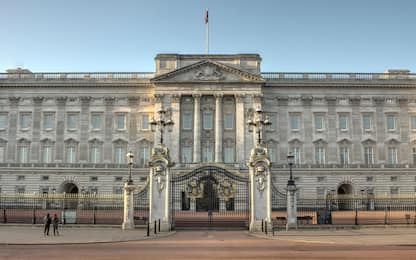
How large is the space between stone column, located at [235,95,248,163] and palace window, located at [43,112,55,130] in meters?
27.5

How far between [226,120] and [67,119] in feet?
78.0

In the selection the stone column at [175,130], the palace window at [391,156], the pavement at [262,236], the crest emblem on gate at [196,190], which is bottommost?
the pavement at [262,236]

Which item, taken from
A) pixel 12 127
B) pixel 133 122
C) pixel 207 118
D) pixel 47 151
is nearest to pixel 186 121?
pixel 207 118

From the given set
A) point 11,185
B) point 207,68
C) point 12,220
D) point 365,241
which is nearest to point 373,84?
point 207,68

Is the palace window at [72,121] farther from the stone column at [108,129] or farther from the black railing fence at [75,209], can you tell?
the black railing fence at [75,209]

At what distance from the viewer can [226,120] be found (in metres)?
61.5

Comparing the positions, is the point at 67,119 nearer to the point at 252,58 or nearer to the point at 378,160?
the point at 252,58

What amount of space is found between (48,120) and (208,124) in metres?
24.0

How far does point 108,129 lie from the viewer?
6262cm

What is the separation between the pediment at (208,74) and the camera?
197 ft

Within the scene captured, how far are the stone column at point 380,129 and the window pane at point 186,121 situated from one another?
90.3ft

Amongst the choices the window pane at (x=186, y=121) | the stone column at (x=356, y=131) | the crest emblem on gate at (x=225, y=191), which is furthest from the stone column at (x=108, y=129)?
the stone column at (x=356, y=131)

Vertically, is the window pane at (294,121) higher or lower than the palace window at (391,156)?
higher

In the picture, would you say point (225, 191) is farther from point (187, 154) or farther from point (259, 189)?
point (187, 154)
